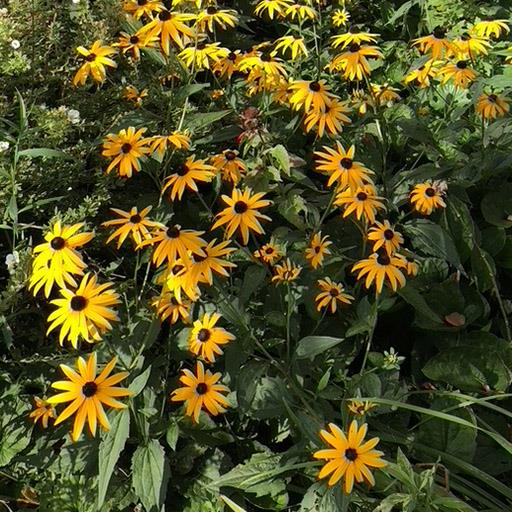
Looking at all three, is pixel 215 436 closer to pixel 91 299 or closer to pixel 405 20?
pixel 91 299

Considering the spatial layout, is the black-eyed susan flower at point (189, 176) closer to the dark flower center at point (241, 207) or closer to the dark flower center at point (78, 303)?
the dark flower center at point (241, 207)

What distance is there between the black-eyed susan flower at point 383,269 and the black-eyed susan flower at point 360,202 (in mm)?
80

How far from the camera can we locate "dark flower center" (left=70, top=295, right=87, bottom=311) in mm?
1185

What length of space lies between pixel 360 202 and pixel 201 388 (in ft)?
1.56

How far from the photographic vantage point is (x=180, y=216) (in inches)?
69.9

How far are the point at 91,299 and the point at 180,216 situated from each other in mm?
609

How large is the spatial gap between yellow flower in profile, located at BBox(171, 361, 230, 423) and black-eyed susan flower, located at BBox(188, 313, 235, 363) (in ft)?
0.10

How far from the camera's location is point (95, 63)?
161cm

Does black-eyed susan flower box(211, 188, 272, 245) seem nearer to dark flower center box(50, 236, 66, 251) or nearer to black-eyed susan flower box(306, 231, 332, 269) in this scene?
black-eyed susan flower box(306, 231, 332, 269)

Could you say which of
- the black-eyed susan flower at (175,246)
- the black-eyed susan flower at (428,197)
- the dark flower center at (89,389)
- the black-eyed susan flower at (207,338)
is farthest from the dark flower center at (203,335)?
the black-eyed susan flower at (428,197)

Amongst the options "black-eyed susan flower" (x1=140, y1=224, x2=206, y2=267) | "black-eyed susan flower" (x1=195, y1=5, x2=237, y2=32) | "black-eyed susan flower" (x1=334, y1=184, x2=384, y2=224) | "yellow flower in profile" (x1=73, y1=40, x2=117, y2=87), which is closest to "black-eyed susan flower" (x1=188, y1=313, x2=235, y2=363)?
"black-eyed susan flower" (x1=140, y1=224, x2=206, y2=267)

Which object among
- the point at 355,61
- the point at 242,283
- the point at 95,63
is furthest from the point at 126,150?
the point at 355,61

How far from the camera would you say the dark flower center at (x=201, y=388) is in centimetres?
129

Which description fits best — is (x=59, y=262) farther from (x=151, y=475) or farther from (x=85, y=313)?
(x=151, y=475)
